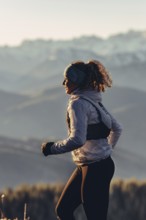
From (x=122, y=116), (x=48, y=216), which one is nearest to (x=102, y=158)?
(x=48, y=216)

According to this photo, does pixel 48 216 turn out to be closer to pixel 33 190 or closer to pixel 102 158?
pixel 33 190

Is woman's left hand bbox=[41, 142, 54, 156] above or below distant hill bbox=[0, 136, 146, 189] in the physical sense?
below

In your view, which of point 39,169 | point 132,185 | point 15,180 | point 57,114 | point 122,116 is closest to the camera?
point 132,185

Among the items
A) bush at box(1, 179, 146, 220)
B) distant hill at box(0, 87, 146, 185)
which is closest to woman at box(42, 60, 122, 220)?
bush at box(1, 179, 146, 220)

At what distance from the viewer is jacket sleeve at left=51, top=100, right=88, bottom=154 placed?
512 centimetres

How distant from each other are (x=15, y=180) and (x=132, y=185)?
4814cm

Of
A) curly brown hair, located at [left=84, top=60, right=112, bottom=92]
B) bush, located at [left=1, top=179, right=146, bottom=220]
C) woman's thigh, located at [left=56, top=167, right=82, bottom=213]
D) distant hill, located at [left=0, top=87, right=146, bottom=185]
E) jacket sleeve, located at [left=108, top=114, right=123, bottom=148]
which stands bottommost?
bush, located at [left=1, top=179, right=146, bottom=220]

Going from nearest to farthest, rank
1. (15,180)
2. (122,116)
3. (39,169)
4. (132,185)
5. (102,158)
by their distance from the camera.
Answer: (102,158), (132,185), (15,180), (39,169), (122,116)

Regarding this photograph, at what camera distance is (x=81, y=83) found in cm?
550

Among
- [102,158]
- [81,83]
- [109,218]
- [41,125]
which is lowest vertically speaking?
[109,218]

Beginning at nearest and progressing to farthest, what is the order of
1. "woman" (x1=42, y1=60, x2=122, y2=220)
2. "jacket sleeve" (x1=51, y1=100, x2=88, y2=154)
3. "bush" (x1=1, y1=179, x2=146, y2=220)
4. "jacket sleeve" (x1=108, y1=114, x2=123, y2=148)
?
"jacket sleeve" (x1=51, y1=100, x2=88, y2=154), "woman" (x1=42, y1=60, x2=122, y2=220), "jacket sleeve" (x1=108, y1=114, x2=123, y2=148), "bush" (x1=1, y1=179, x2=146, y2=220)

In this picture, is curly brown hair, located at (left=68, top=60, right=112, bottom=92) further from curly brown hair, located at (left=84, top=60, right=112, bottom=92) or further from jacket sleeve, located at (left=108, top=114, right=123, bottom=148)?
jacket sleeve, located at (left=108, top=114, right=123, bottom=148)

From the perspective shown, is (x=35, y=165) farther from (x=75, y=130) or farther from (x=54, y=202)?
(x=75, y=130)

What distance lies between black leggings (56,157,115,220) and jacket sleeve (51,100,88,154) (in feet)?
1.16
